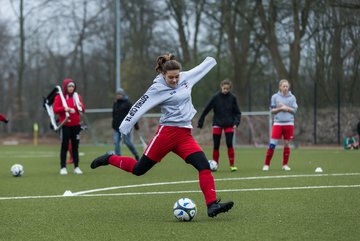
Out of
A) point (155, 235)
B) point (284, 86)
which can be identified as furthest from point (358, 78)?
point (155, 235)

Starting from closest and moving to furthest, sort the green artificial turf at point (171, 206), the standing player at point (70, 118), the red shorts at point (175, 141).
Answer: the green artificial turf at point (171, 206), the red shorts at point (175, 141), the standing player at point (70, 118)

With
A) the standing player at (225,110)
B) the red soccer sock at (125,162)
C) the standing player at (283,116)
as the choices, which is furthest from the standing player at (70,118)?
the red soccer sock at (125,162)

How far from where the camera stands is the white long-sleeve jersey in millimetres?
8305

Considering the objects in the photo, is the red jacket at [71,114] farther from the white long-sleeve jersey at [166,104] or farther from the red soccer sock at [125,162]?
the white long-sleeve jersey at [166,104]

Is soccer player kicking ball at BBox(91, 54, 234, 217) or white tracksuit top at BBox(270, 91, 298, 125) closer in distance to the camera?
soccer player kicking ball at BBox(91, 54, 234, 217)

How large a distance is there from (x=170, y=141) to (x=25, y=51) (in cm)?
4628

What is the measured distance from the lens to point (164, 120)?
8.42m

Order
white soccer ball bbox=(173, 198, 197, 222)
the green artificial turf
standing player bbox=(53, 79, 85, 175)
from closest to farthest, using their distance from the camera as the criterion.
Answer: the green artificial turf, white soccer ball bbox=(173, 198, 197, 222), standing player bbox=(53, 79, 85, 175)

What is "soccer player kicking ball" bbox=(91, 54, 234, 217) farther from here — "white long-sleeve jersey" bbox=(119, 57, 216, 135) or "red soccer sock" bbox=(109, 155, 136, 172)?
"red soccer sock" bbox=(109, 155, 136, 172)

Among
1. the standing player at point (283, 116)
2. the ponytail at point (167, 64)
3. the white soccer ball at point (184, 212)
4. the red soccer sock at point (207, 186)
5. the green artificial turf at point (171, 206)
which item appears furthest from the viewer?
the standing player at point (283, 116)

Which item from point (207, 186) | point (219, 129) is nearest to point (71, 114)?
point (219, 129)

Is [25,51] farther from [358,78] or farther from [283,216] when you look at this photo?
[283,216]

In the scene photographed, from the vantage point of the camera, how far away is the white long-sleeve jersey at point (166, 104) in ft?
27.2

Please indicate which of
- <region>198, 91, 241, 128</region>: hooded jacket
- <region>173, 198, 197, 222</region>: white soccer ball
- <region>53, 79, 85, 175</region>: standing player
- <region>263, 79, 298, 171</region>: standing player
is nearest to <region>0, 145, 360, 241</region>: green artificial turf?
<region>173, 198, 197, 222</region>: white soccer ball
